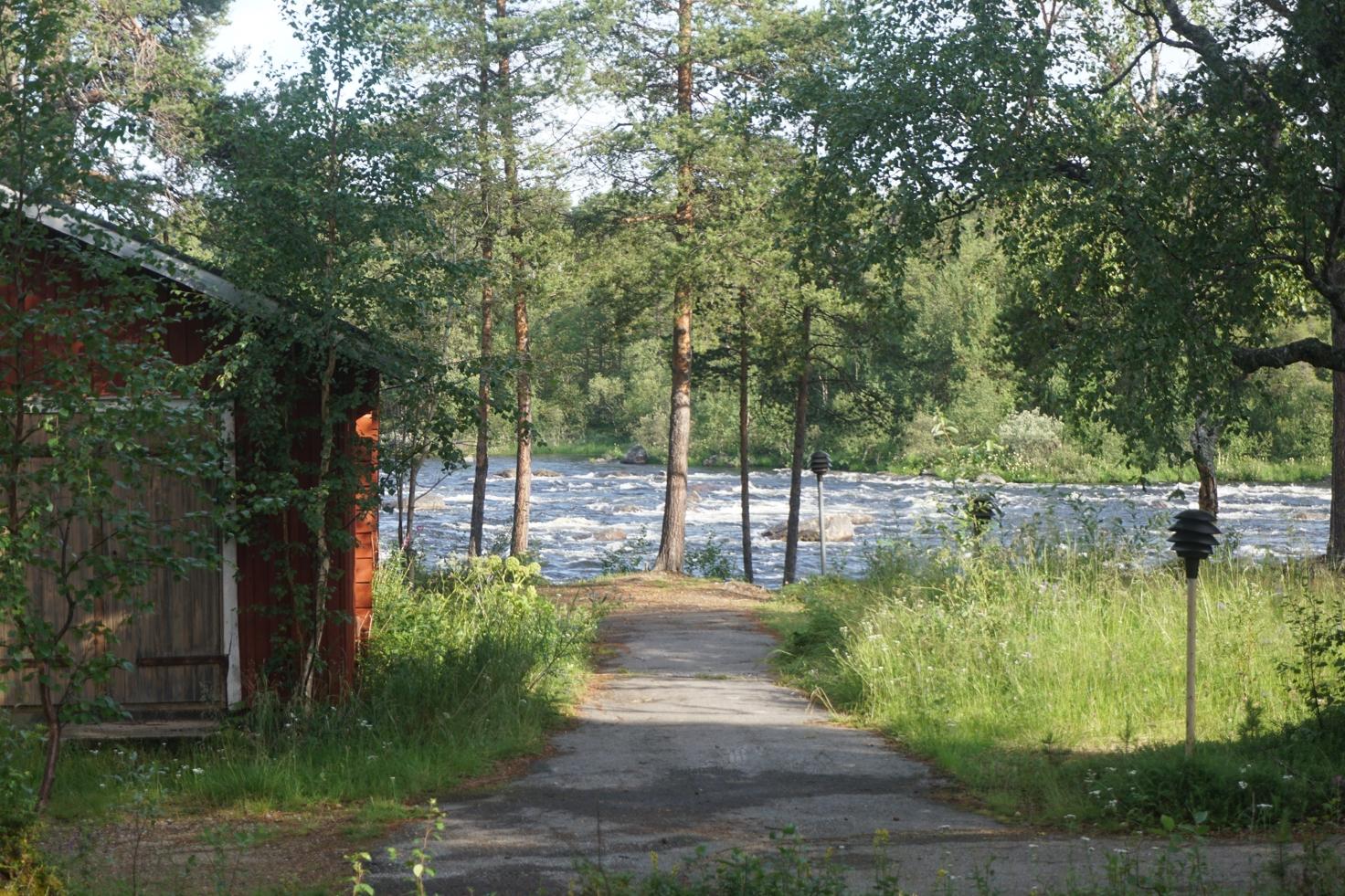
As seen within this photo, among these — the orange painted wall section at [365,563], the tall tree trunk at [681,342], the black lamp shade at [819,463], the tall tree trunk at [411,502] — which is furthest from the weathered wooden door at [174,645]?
the black lamp shade at [819,463]

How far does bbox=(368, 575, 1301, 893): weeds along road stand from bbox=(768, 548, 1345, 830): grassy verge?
38cm

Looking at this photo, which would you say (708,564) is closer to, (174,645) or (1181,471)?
(174,645)

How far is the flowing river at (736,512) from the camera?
28531 mm

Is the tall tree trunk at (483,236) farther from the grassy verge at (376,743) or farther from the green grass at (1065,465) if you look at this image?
the grassy verge at (376,743)

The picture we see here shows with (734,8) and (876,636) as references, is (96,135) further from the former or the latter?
(734,8)

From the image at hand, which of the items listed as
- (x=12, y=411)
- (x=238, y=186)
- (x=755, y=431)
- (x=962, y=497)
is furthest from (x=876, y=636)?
(x=755, y=431)

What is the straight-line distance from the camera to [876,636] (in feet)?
36.6

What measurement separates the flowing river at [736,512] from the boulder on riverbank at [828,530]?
A: 154mm

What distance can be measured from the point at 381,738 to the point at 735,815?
8.74 ft

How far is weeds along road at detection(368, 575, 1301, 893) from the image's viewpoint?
238 inches

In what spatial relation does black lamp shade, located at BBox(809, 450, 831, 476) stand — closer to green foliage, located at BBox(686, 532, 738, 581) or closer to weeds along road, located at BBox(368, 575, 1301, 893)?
green foliage, located at BBox(686, 532, 738, 581)

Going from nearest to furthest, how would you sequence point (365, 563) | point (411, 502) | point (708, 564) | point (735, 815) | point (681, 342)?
point (735, 815)
point (365, 563)
point (411, 502)
point (681, 342)
point (708, 564)

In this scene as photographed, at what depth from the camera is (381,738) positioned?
8.98 meters

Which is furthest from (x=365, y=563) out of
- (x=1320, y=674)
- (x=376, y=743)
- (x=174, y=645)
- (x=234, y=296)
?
(x=1320, y=674)
